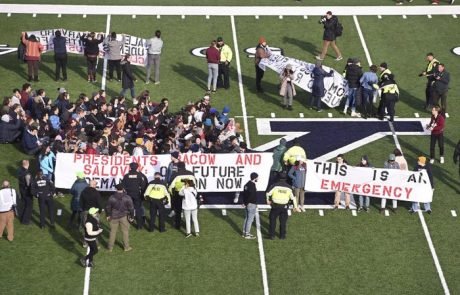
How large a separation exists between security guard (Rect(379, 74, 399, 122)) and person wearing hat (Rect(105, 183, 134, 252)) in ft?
31.7

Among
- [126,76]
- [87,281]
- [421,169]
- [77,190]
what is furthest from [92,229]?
[126,76]

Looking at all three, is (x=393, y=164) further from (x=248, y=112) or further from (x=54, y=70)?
(x=54, y=70)

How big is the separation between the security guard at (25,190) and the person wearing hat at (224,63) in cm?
871

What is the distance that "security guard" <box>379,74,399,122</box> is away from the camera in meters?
32.6

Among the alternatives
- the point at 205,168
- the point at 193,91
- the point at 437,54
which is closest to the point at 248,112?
the point at 193,91

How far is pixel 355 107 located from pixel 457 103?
3.30m

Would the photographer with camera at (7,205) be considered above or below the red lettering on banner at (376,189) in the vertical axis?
below

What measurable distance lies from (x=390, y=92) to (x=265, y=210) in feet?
20.8

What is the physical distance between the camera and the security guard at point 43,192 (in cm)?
2697

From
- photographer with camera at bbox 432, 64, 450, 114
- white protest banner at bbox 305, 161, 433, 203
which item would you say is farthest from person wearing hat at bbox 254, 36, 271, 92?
white protest banner at bbox 305, 161, 433, 203

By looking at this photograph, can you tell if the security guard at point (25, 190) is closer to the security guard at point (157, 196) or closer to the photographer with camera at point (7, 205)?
the photographer with camera at point (7, 205)

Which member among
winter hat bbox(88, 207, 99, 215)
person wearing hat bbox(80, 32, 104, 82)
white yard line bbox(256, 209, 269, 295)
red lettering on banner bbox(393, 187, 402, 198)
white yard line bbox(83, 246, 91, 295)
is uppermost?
person wearing hat bbox(80, 32, 104, 82)

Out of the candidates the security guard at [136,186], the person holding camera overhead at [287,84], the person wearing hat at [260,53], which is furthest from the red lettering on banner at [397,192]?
the person wearing hat at [260,53]

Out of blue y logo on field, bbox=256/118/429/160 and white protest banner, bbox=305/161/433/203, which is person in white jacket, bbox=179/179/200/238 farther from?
blue y logo on field, bbox=256/118/429/160
